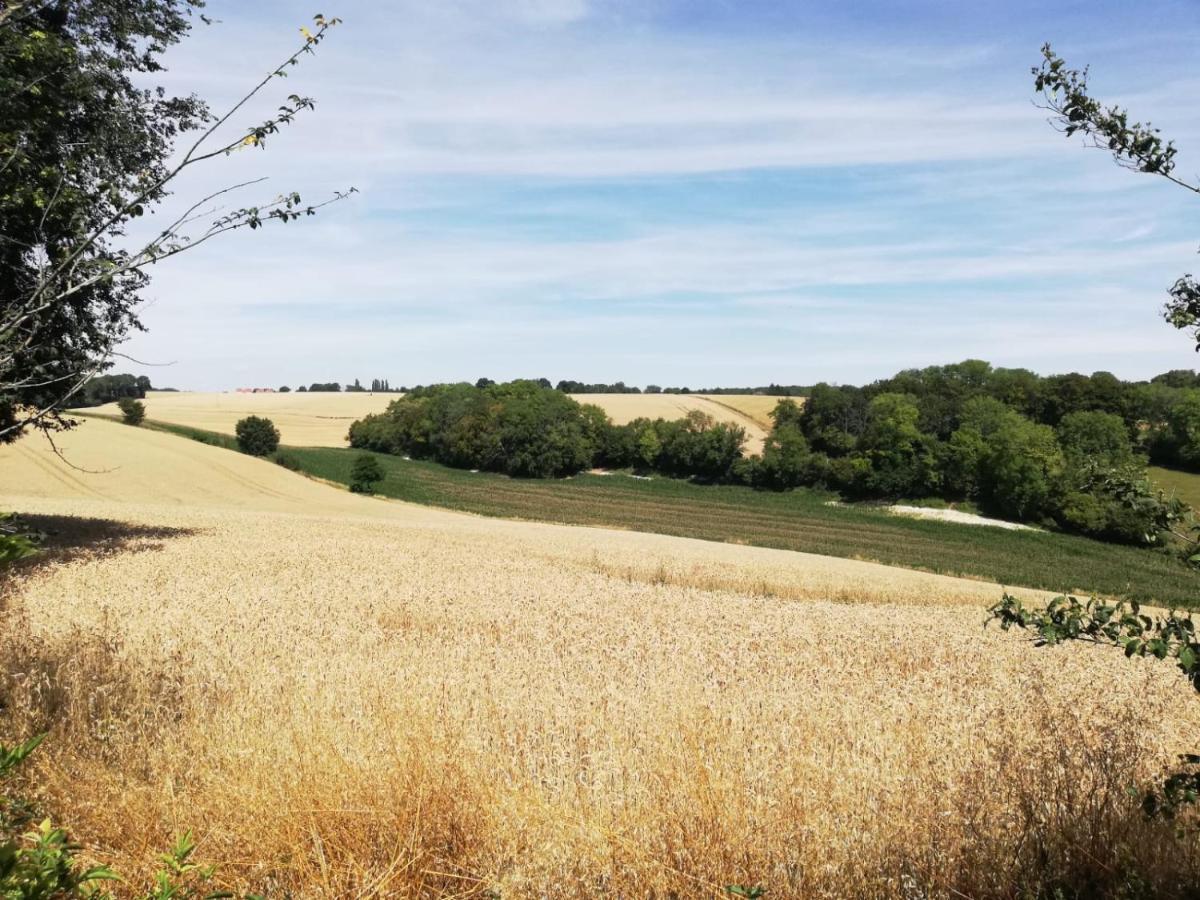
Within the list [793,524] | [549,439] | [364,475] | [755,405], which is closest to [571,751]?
[793,524]

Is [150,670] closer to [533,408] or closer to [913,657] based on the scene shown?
[913,657]

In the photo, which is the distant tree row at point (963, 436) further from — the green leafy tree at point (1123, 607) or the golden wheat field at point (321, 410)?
the green leafy tree at point (1123, 607)

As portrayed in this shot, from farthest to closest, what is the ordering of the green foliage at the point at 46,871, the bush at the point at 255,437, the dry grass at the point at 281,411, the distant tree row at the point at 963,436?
the dry grass at the point at 281,411 → the bush at the point at 255,437 → the distant tree row at the point at 963,436 → the green foliage at the point at 46,871

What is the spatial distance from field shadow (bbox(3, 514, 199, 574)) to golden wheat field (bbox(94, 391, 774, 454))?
8118cm

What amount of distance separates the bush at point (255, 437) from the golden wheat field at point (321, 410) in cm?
1624

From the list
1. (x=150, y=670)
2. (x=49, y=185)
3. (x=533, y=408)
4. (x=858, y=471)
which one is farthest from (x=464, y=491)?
(x=150, y=670)

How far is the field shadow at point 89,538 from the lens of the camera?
15.5m

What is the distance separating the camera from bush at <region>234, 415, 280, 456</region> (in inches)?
3305

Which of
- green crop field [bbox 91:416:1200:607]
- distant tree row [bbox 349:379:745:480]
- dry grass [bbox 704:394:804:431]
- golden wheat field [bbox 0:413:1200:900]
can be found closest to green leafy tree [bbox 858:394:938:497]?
green crop field [bbox 91:416:1200:607]

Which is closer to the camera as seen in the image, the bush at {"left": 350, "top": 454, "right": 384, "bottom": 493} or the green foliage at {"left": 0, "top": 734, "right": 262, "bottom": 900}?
the green foliage at {"left": 0, "top": 734, "right": 262, "bottom": 900}

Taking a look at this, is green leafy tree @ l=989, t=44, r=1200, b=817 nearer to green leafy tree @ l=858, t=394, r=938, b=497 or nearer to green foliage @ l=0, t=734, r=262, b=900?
green foliage @ l=0, t=734, r=262, b=900

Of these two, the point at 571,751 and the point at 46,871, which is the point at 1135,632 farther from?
the point at 46,871

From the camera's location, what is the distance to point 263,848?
4.08 meters

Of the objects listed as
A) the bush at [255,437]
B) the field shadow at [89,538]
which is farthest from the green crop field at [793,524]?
the field shadow at [89,538]
